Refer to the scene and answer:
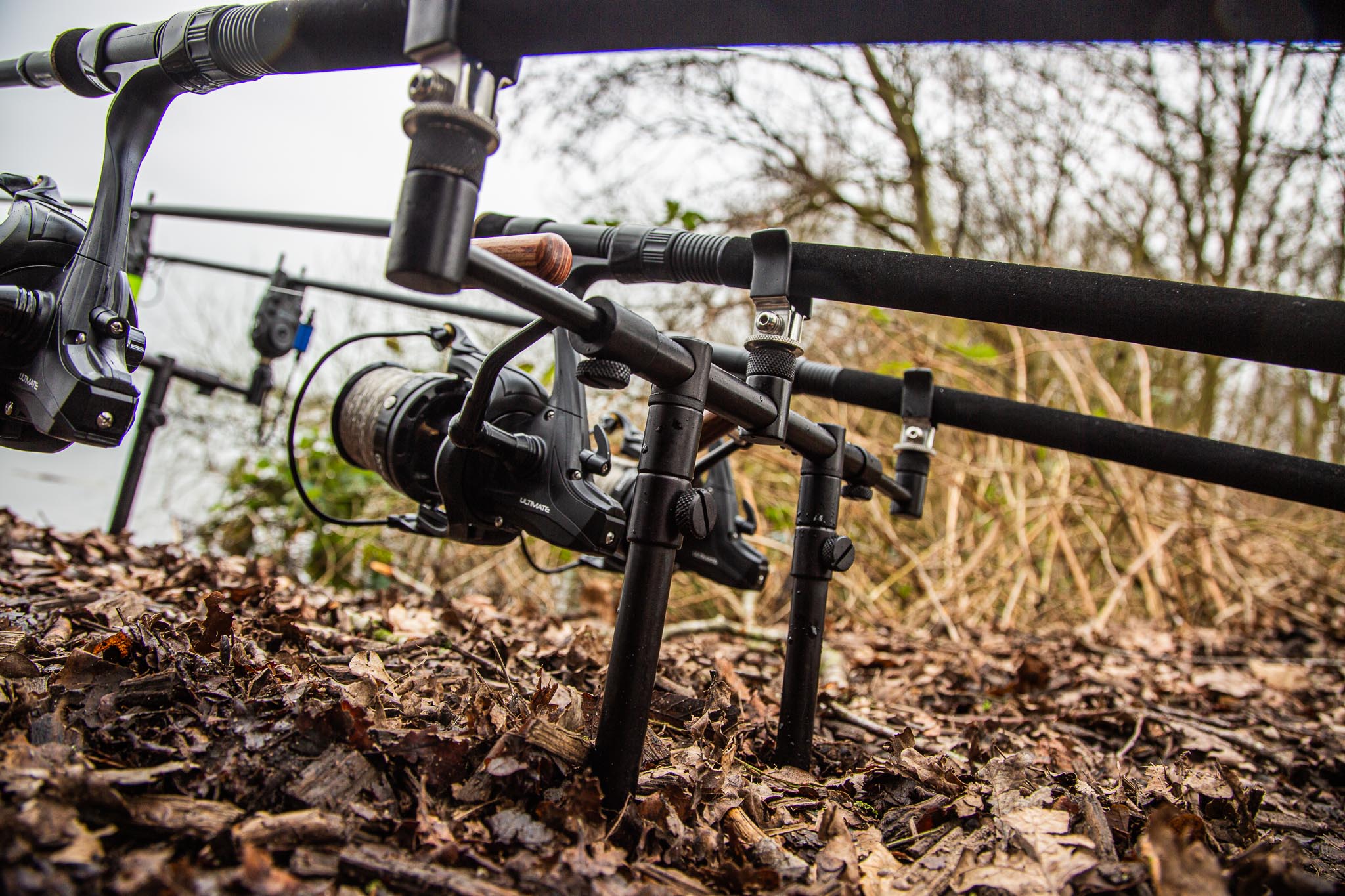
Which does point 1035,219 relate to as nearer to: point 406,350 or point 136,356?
point 406,350

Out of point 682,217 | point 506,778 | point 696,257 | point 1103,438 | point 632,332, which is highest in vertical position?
point 682,217

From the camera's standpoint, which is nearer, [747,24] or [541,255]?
[747,24]

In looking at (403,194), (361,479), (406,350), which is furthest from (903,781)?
(406,350)

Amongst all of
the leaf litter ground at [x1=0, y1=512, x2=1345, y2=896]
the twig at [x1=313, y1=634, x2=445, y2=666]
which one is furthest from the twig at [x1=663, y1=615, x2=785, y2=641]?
the twig at [x1=313, y1=634, x2=445, y2=666]

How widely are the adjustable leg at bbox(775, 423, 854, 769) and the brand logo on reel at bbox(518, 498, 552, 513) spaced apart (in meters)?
0.47

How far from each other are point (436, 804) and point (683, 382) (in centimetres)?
66

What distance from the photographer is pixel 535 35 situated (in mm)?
922

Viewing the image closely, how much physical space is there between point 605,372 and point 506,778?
0.58m

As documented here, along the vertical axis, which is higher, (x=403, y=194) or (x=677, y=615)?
(x=403, y=194)

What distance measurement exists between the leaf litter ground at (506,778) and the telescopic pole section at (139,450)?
0.74 metres

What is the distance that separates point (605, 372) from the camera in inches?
42.6

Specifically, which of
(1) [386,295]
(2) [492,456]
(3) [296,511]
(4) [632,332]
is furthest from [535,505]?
(3) [296,511]

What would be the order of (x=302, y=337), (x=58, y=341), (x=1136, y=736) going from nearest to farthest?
(x=58, y=341) < (x=1136, y=736) < (x=302, y=337)

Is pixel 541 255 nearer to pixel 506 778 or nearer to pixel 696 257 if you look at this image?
pixel 696 257
